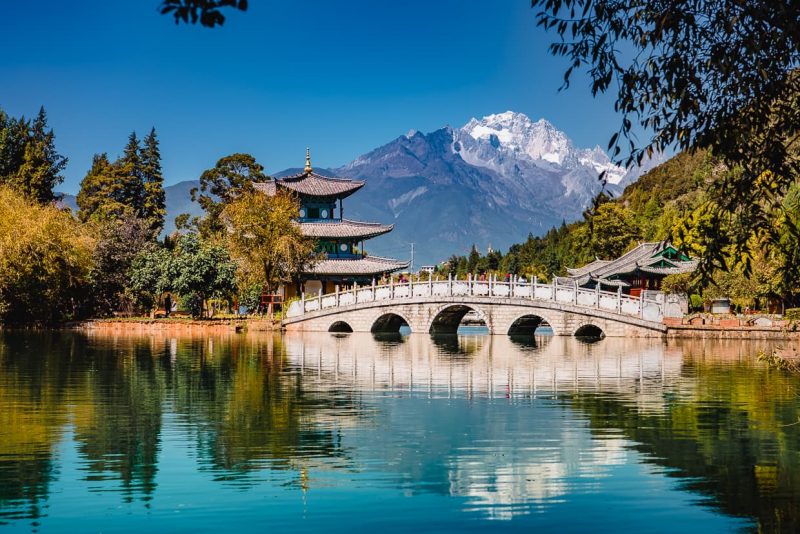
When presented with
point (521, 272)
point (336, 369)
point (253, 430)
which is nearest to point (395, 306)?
point (336, 369)

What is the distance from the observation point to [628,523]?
8.77 metres

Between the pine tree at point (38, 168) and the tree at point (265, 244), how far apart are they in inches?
618

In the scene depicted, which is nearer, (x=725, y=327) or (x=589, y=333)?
(x=725, y=327)

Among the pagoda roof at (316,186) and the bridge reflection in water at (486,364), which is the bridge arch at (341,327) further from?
the pagoda roof at (316,186)

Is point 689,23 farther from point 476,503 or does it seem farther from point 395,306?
point 395,306

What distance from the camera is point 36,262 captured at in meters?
41.8

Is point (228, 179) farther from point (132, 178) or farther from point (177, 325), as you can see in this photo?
point (177, 325)

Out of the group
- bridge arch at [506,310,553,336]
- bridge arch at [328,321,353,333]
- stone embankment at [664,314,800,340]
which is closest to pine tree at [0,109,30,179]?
bridge arch at [328,321,353,333]

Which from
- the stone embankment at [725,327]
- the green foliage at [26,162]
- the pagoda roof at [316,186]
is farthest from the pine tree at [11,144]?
the stone embankment at [725,327]

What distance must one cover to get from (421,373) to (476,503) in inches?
528

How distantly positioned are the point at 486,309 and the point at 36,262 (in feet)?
65.4

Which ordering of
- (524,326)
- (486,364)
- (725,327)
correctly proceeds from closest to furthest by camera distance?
(486,364)
(725,327)
(524,326)

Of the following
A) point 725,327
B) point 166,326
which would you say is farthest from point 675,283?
point 166,326

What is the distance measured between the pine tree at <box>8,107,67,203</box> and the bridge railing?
21983 millimetres
